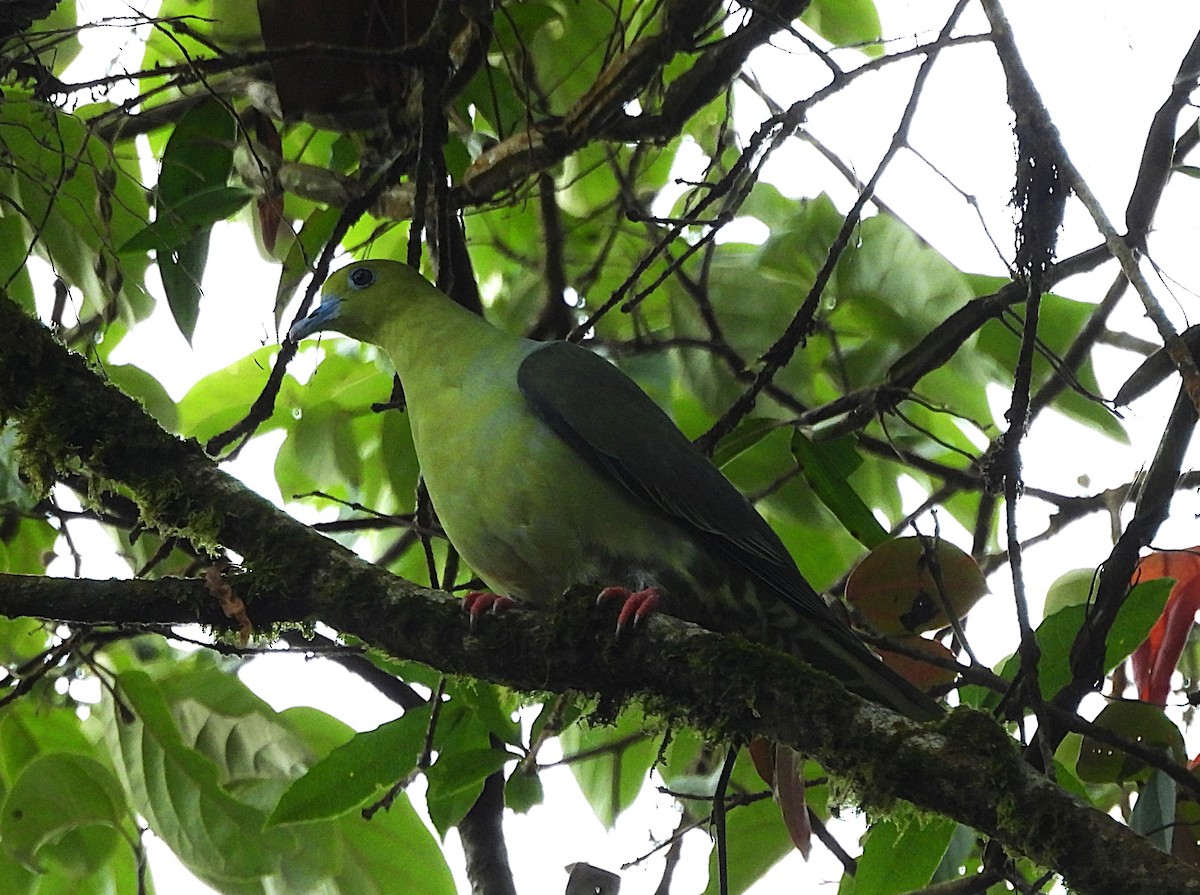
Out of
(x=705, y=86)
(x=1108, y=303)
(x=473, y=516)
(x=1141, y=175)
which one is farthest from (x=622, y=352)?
(x=1141, y=175)

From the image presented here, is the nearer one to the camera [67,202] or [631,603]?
[631,603]

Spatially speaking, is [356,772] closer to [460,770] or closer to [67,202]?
[460,770]

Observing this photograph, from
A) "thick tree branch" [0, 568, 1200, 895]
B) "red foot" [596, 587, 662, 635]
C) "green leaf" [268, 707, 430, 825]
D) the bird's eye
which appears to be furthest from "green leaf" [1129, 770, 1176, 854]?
the bird's eye

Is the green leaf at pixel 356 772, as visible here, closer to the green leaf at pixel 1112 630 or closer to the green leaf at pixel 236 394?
the green leaf at pixel 1112 630

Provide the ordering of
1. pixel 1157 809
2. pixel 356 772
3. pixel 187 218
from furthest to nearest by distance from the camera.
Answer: pixel 187 218 < pixel 356 772 < pixel 1157 809

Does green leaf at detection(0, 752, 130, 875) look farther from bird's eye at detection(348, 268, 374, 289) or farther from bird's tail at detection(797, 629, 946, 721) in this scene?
bird's tail at detection(797, 629, 946, 721)

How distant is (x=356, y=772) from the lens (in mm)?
2016

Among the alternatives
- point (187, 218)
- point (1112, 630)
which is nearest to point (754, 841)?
point (1112, 630)

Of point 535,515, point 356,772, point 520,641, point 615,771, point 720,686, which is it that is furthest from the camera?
point 615,771

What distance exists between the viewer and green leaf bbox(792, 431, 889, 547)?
2.22 meters

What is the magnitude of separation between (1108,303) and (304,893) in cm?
198

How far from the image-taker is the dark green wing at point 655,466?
2209 millimetres

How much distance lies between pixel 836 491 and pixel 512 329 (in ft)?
3.58

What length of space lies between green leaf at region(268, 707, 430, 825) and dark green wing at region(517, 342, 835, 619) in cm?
54
